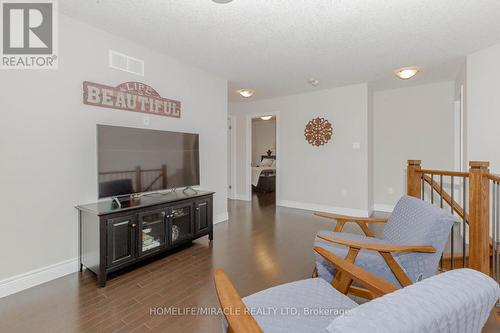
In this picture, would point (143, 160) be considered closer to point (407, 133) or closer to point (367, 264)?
point (367, 264)

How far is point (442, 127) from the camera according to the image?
468 cm

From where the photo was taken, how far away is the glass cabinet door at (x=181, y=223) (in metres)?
2.91

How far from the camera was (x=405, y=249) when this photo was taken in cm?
162

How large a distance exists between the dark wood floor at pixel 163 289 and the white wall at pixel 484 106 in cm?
248

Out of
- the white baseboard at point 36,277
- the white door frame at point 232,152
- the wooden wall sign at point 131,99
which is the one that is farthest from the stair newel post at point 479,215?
the white door frame at point 232,152

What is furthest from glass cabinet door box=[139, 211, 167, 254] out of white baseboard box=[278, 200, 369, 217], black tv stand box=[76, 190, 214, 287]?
white baseboard box=[278, 200, 369, 217]

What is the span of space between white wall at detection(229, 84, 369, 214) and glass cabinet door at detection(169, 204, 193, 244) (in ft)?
10.1

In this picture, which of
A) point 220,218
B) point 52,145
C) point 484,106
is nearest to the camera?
point 52,145

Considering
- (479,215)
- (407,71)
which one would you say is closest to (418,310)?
(479,215)

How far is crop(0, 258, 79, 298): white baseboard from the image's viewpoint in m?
2.11

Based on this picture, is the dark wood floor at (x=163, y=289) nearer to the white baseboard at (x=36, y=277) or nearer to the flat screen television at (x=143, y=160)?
the white baseboard at (x=36, y=277)

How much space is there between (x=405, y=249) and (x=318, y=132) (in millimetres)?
3875

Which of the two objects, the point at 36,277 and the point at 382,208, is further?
the point at 382,208

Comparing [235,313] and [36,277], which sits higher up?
[235,313]
